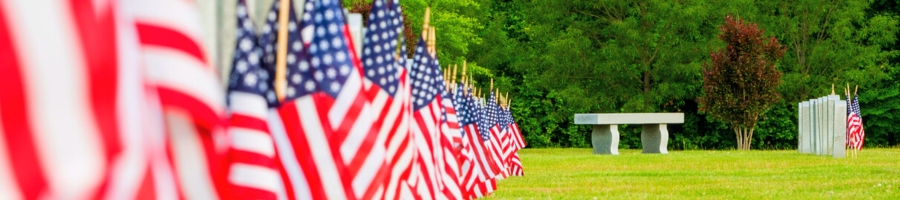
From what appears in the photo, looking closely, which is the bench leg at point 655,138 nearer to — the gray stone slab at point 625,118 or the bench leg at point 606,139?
the gray stone slab at point 625,118

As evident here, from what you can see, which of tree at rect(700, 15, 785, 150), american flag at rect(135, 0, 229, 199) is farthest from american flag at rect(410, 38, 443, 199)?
tree at rect(700, 15, 785, 150)

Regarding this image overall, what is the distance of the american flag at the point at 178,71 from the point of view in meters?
3.47

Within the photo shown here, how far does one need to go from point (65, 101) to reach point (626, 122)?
33203mm

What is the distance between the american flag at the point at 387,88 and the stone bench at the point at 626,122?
1036 inches

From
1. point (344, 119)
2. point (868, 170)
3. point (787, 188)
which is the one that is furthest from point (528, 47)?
point (344, 119)

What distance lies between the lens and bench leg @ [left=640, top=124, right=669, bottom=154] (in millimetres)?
35906

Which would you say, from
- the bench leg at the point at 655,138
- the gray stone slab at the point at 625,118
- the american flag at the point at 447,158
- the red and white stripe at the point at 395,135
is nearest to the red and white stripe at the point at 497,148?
the american flag at the point at 447,158

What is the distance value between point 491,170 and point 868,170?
614 centimetres

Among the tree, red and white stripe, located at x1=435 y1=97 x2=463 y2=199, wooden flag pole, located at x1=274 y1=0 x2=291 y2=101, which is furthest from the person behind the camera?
the tree

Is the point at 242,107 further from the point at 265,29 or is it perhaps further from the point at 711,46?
the point at 711,46

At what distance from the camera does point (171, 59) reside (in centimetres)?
345

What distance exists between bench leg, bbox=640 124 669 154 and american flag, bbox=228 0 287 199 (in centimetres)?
3088

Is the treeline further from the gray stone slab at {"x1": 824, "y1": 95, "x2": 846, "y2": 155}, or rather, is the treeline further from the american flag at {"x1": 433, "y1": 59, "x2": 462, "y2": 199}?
the american flag at {"x1": 433, "y1": 59, "x2": 462, "y2": 199}

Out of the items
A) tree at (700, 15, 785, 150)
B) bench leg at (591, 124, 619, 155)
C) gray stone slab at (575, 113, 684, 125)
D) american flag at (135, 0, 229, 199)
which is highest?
tree at (700, 15, 785, 150)
